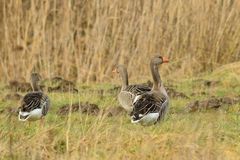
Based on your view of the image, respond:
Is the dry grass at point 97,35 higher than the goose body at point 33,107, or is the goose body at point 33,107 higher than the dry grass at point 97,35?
the goose body at point 33,107

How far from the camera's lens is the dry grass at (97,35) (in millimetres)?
15234

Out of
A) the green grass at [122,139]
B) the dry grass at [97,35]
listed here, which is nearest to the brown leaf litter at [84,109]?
the green grass at [122,139]

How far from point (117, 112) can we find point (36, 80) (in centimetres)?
102

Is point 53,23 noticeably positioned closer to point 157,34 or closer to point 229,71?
point 157,34

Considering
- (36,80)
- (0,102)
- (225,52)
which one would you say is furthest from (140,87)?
(225,52)

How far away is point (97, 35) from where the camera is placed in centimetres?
1535

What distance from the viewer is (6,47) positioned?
15281mm

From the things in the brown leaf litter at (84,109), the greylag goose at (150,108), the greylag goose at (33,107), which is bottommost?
the brown leaf litter at (84,109)

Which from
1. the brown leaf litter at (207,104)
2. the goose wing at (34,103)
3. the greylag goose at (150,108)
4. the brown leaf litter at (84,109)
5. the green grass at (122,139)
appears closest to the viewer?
the green grass at (122,139)

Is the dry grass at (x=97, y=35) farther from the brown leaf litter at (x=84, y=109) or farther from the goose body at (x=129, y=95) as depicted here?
the brown leaf litter at (x=84, y=109)

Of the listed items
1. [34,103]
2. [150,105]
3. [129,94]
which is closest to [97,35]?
[129,94]

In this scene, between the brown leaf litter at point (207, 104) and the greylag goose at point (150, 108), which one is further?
the brown leaf litter at point (207, 104)

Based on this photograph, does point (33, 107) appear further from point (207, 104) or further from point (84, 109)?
point (207, 104)

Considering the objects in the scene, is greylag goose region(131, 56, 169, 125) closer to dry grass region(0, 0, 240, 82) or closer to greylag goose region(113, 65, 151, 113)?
greylag goose region(113, 65, 151, 113)
